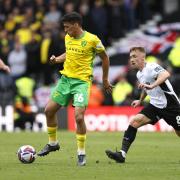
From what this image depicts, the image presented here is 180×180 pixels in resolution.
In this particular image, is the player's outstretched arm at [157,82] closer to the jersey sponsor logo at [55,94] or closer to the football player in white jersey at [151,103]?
the football player in white jersey at [151,103]

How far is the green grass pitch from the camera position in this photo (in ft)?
35.7

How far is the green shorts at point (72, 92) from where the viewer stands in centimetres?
1255

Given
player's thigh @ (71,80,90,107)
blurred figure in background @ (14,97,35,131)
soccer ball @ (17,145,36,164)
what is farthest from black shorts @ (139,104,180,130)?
blurred figure in background @ (14,97,35,131)

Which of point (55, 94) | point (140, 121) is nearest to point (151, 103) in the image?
point (140, 121)

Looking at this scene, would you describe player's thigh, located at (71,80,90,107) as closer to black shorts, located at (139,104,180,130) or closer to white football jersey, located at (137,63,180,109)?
white football jersey, located at (137,63,180,109)

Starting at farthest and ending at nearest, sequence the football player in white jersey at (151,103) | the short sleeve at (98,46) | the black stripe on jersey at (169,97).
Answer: the black stripe on jersey at (169,97), the football player in white jersey at (151,103), the short sleeve at (98,46)

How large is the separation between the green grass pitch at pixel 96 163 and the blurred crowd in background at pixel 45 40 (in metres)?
6.64

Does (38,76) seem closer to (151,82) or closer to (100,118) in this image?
(100,118)

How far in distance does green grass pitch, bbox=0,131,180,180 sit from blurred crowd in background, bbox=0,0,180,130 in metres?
6.64

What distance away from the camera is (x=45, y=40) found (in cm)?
2581

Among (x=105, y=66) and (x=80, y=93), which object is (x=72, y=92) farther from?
(x=105, y=66)

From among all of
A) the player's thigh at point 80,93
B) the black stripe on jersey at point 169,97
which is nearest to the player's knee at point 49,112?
the player's thigh at point 80,93

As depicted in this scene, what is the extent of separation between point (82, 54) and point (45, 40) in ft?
43.1

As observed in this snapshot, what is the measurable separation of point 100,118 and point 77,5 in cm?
527
